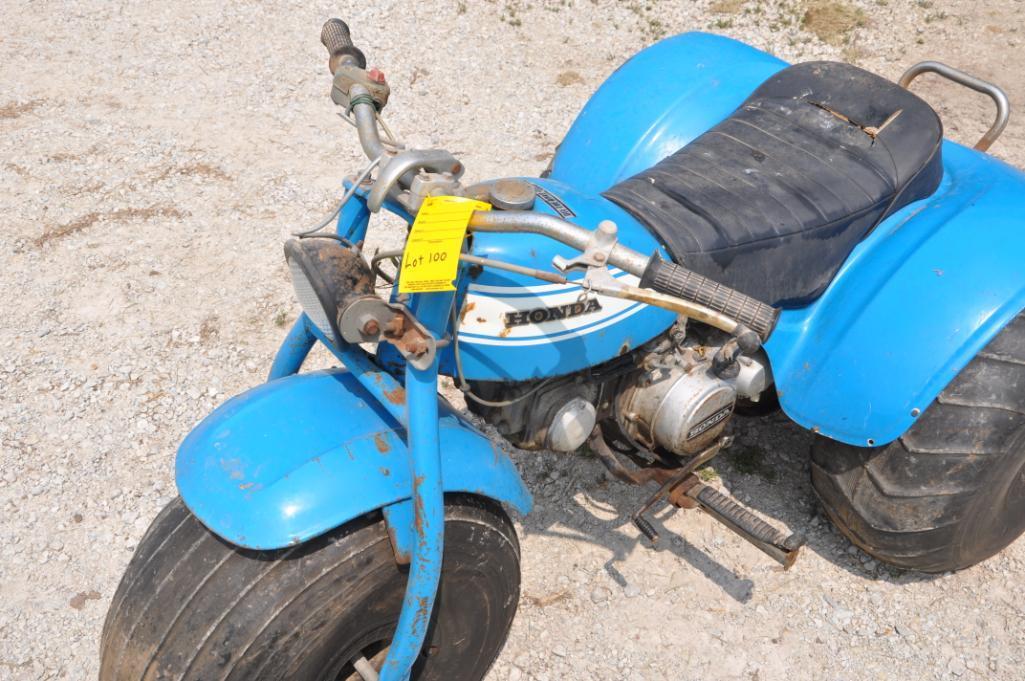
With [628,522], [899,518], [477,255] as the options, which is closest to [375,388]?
[477,255]

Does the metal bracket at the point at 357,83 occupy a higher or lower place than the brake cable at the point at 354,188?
higher

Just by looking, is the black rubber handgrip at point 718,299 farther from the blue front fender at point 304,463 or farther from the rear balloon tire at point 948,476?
the rear balloon tire at point 948,476

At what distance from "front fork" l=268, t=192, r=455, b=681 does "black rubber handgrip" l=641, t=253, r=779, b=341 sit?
17.5 inches

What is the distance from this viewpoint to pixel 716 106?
2.77 metres

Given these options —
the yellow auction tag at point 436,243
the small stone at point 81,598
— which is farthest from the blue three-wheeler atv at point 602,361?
the small stone at point 81,598

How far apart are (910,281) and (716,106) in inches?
35.9

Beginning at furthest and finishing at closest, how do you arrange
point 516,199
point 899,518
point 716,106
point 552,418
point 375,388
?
point 716,106 < point 899,518 < point 552,418 < point 375,388 < point 516,199

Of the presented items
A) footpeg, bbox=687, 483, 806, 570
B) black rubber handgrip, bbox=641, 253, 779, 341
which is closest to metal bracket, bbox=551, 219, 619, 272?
black rubber handgrip, bbox=641, 253, 779, 341

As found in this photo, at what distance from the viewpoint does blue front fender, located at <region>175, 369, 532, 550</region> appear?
1593 mm

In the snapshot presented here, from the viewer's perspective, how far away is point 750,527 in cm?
241

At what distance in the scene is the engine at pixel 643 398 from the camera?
83.0 inches

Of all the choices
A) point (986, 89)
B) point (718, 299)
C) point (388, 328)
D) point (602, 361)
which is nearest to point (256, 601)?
point (388, 328)

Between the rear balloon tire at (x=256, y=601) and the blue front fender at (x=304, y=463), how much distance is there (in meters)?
0.10

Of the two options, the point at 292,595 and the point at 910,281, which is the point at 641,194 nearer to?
the point at 910,281
